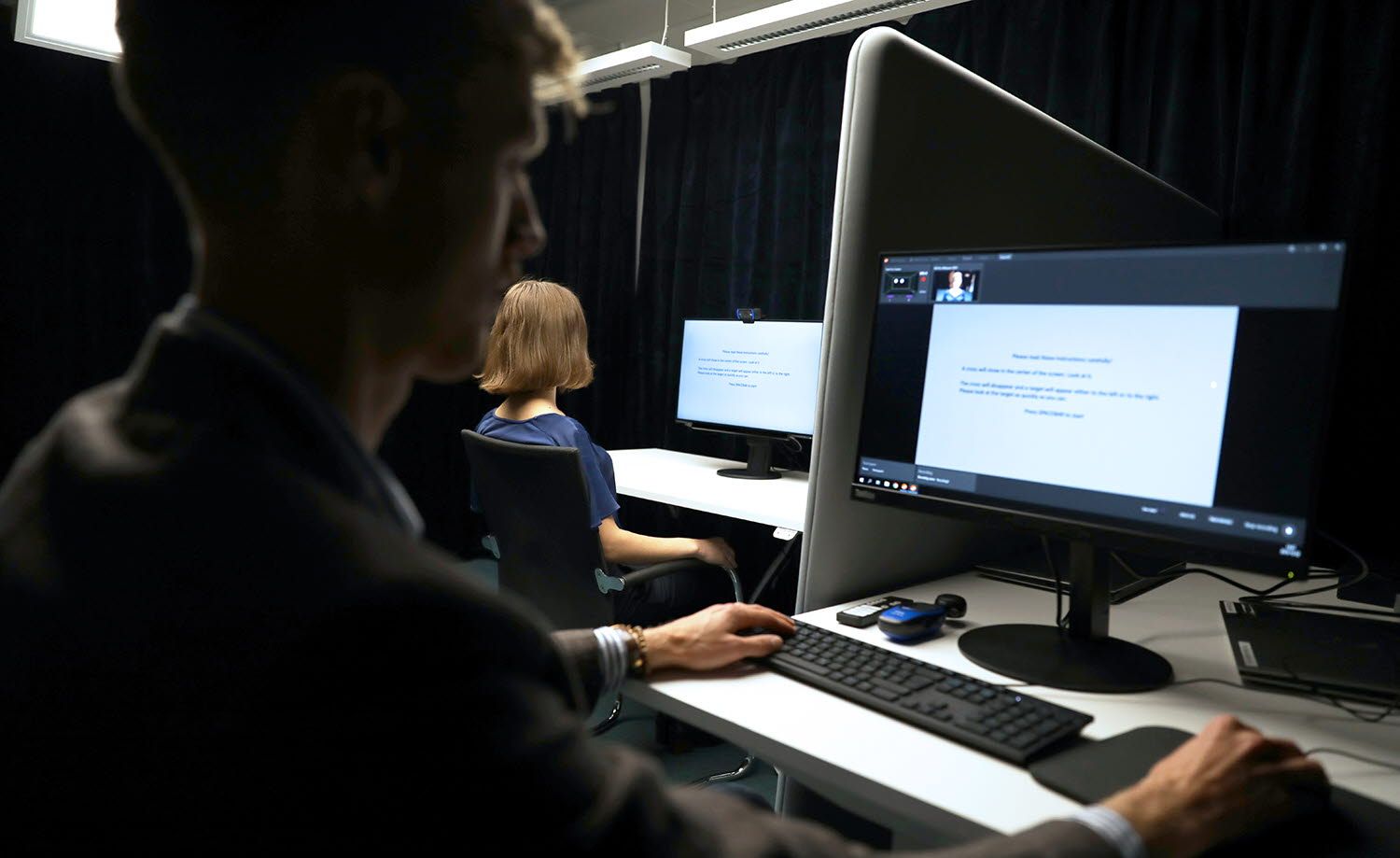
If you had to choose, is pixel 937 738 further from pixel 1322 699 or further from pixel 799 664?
pixel 1322 699

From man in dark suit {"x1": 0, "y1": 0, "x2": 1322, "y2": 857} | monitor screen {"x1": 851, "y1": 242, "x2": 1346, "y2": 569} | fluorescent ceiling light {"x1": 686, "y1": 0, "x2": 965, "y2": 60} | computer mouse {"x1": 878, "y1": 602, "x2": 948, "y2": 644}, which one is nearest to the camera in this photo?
man in dark suit {"x1": 0, "y1": 0, "x2": 1322, "y2": 857}

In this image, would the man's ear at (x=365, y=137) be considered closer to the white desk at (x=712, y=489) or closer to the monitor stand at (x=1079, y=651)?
the monitor stand at (x=1079, y=651)

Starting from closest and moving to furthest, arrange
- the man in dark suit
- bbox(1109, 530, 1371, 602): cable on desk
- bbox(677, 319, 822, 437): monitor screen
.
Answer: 1. the man in dark suit
2. bbox(1109, 530, 1371, 602): cable on desk
3. bbox(677, 319, 822, 437): monitor screen

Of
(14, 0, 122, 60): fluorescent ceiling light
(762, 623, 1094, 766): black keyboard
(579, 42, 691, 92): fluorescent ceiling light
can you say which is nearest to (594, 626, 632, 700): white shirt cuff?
(762, 623, 1094, 766): black keyboard

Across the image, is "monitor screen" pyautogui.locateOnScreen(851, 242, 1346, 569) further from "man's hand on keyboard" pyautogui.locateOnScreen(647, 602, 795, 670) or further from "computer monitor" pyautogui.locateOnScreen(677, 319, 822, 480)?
"computer monitor" pyautogui.locateOnScreen(677, 319, 822, 480)

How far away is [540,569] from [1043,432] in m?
1.24

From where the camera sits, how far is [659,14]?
169 inches

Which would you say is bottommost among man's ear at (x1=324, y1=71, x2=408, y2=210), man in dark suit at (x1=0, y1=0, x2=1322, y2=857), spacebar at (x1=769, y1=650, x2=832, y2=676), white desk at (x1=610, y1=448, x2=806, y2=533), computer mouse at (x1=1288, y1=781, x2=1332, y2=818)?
white desk at (x1=610, y1=448, x2=806, y2=533)

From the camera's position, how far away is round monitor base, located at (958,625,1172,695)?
3.21 ft

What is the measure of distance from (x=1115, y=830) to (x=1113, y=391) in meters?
0.53

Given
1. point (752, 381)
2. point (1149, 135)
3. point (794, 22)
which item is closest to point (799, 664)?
point (752, 381)

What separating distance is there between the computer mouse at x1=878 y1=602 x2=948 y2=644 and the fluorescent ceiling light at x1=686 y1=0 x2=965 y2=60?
2.13m

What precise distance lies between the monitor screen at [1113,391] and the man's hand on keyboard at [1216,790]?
0.82 ft

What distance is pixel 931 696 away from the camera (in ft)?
2.96
